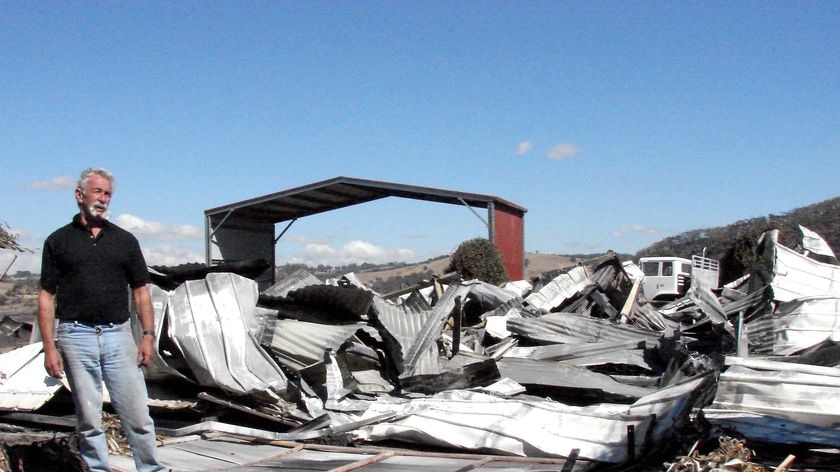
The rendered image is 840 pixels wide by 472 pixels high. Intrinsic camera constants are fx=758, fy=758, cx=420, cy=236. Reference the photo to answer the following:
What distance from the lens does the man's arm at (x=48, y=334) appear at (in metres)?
3.95

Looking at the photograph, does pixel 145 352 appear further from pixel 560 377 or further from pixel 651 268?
pixel 651 268

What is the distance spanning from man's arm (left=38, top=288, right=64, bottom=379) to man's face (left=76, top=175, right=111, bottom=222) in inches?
19.3

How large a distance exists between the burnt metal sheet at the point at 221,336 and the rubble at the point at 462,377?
13 mm

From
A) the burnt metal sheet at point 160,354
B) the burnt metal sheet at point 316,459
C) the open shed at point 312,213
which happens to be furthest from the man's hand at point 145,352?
the open shed at point 312,213

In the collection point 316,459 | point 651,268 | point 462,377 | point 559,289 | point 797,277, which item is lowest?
point 316,459

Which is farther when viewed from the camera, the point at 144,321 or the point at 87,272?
the point at 144,321

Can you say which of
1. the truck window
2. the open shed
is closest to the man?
the open shed

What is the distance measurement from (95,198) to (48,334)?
749mm

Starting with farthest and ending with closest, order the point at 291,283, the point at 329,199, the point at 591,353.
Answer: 1. the point at 329,199
2. the point at 591,353
3. the point at 291,283

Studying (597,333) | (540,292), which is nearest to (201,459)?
(597,333)

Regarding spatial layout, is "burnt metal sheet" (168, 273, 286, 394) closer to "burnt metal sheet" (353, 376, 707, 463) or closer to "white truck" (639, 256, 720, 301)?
"burnt metal sheet" (353, 376, 707, 463)

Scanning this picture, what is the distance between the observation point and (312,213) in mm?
24312

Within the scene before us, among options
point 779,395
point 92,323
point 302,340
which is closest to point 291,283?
point 302,340

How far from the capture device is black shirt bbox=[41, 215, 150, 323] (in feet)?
13.1
